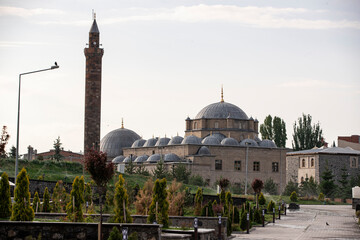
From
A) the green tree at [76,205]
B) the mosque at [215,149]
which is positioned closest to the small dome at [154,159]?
the mosque at [215,149]

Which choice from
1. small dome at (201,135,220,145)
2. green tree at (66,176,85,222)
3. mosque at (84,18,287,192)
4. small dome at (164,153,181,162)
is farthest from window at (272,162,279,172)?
green tree at (66,176,85,222)

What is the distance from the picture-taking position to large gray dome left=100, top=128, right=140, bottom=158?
274 ft

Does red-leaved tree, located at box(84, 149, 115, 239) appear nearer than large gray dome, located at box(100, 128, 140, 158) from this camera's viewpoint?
Yes

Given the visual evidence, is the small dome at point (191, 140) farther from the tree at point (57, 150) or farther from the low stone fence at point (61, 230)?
the low stone fence at point (61, 230)

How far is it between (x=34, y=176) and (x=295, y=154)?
4110 cm

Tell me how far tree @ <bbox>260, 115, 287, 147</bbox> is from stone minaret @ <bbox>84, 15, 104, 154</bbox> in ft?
119

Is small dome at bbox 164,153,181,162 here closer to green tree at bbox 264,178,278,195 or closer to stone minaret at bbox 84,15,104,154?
green tree at bbox 264,178,278,195

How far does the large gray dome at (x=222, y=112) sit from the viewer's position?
3029 inches

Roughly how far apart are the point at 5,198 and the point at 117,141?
223ft

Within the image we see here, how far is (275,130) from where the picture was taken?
81188 mm

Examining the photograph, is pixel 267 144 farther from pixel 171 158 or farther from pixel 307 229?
pixel 307 229

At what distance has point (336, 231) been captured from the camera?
26.2 meters

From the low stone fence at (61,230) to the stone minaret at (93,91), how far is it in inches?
1268

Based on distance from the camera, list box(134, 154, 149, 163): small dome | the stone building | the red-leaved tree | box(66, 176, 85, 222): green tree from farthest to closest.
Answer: box(134, 154, 149, 163): small dome, the stone building, box(66, 176, 85, 222): green tree, the red-leaved tree
